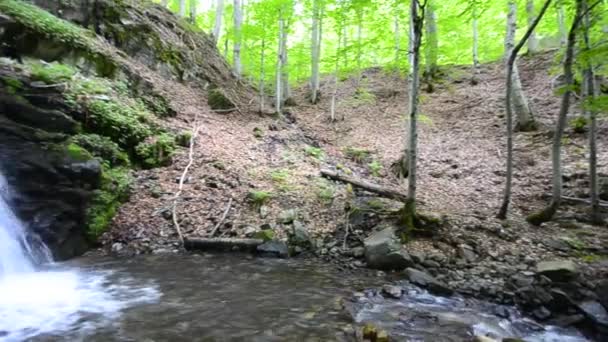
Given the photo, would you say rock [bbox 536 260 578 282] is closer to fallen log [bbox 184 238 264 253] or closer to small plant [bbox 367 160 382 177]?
fallen log [bbox 184 238 264 253]

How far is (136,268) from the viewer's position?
5898 millimetres

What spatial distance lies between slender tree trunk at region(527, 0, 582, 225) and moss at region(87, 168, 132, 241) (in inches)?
323

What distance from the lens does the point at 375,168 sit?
10.9 metres

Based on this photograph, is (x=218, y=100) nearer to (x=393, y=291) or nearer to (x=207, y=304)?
(x=207, y=304)

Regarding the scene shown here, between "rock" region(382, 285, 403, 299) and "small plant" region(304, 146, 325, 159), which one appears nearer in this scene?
"rock" region(382, 285, 403, 299)

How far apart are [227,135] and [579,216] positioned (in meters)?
9.49

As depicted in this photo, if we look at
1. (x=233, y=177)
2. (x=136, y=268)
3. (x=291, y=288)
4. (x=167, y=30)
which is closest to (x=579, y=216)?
(x=291, y=288)

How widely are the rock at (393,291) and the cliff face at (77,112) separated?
5.45m

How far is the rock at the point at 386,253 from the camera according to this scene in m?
5.89

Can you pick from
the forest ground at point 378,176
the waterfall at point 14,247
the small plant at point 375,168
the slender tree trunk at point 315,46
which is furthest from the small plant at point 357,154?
the waterfall at point 14,247

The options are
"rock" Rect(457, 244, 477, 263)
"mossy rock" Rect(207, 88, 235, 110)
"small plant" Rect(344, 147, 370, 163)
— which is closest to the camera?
"rock" Rect(457, 244, 477, 263)

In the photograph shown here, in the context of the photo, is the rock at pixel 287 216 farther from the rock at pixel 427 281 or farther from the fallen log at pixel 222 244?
the rock at pixel 427 281

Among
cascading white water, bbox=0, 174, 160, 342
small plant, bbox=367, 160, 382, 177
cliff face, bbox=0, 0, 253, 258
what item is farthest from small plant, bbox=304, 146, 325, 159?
cascading white water, bbox=0, 174, 160, 342

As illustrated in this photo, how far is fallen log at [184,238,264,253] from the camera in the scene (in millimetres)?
6793
